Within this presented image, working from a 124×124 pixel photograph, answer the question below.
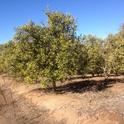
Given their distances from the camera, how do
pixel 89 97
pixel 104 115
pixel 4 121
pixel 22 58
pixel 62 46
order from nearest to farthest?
pixel 104 115 → pixel 4 121 → pixel 89 97 → pixel 62 46 → pixel 22 58

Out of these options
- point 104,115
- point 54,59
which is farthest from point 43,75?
point 104,115

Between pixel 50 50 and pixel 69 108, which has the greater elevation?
pixel 50 50

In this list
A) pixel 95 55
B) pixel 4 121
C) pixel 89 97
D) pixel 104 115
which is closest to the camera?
pixel 104 115

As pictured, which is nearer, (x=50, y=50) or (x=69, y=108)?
(x=69, y=108)

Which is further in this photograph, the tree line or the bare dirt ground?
the tree line

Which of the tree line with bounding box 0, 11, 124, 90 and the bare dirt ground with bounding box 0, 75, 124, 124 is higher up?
the tree line with bounding box 0, 11, 124, 90

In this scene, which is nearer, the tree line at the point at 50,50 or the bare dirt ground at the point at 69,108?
the bare dirt ground at the point at 69,108

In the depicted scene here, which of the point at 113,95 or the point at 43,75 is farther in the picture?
the point at 43,75

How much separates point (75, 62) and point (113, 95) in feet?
19.0

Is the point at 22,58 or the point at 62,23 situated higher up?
the point at 62,23

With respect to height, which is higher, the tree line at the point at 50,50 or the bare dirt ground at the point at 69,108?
the tree line at the point at 50,50

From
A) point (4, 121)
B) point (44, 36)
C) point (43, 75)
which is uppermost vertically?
point (44, 36)

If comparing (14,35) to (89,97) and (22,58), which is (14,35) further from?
(89,97)

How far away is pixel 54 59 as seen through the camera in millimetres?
31656
